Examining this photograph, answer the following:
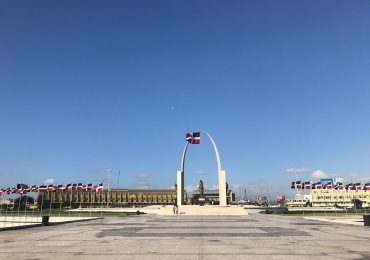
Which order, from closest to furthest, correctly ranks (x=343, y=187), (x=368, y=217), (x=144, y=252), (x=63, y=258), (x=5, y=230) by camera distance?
(x=63, y=258) → (x=144, y=252) → (x=5, y=230) → (x=368, y=217) → (x=343, y=187)

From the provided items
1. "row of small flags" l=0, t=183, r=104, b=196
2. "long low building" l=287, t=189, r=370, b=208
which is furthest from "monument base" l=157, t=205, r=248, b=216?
"long low building" l=287, t=189, r=370, b=208

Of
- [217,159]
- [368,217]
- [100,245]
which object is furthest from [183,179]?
[100,245]

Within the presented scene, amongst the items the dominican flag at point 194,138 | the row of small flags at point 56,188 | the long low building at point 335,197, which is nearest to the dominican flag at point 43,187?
the row of small flags at point 56,188

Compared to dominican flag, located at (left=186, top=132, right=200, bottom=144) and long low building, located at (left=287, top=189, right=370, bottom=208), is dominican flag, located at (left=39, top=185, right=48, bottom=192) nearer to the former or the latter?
dominican flag, located at (left=186, top=132, right=200, bottom=144)

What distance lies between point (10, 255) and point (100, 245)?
417cm

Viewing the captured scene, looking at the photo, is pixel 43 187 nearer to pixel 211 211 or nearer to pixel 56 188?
pixel 56 188

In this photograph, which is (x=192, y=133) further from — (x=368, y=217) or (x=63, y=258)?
(x=63, y=258)

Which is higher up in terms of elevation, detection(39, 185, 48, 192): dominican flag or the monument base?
detection(39, 185, 48, 192): dominican flag

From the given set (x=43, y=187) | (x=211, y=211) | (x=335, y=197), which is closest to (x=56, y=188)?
(x=43, y=187)

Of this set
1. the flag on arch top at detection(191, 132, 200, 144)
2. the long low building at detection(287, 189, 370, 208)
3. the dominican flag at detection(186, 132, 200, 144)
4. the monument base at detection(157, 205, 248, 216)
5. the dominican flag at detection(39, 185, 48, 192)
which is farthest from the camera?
the long low building at detection(287, 189, 370, 208)

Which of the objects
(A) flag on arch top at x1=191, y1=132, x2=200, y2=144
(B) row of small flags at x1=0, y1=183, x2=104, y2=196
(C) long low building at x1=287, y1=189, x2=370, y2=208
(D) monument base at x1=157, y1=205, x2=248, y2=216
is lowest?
(C) long low building at x1=287, y1=189, x2=370, y2=208

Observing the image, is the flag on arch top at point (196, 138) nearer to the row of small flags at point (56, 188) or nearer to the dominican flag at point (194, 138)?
the dominican flag at point (194, 138)

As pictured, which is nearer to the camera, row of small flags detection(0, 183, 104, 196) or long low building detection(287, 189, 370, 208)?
row of small flags detection(0, 183, 104, 196)

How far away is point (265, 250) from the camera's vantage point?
541 inches
